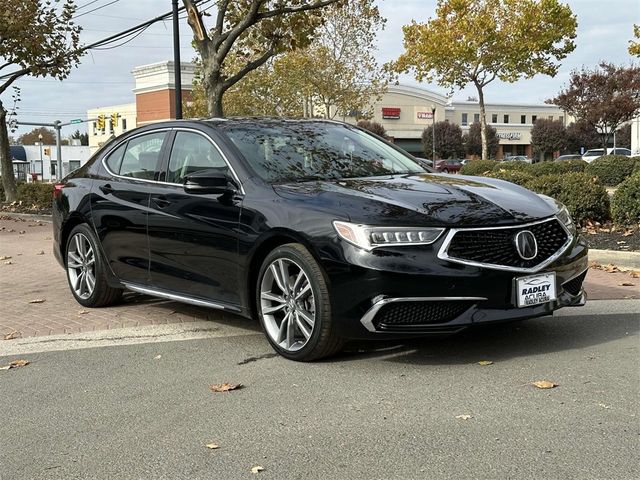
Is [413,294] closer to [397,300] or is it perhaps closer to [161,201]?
[397,300]

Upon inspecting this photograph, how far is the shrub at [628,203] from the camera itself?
374 inches

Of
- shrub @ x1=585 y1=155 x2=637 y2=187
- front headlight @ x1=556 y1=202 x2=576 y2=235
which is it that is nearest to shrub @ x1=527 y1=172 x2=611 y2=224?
front headlight @ x1=556 y1=202 x2=576 y2=235

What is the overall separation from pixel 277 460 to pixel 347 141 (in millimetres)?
3138

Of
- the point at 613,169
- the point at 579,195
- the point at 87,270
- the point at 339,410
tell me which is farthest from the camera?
the point at 613,169

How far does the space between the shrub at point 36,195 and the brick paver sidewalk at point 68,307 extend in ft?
35.9

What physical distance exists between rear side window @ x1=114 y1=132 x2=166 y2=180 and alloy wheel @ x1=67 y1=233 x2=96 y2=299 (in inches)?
32.9

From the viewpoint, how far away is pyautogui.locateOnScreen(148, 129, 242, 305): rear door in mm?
5031

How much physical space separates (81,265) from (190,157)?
1.95 meters

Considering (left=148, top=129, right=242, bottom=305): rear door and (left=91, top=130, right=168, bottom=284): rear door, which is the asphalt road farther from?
(left=91, top=130, right=168, bottom=284): rear door

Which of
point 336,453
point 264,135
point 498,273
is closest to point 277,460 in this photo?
point 336,453

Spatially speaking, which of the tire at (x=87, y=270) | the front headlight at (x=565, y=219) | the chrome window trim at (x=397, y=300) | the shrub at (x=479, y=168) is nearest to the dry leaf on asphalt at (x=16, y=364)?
Result: the tire at (x=87, y=270)

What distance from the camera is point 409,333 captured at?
428cm

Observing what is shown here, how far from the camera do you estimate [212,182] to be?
16.4 feet

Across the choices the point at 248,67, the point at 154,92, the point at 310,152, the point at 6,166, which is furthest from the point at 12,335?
the point at 154,92
